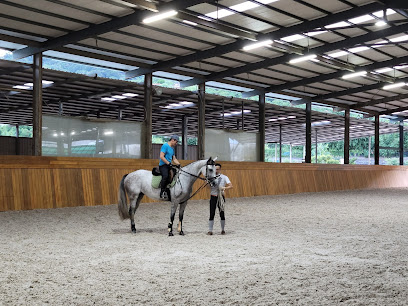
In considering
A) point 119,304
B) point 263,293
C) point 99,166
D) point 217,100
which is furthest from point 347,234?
point 217,100

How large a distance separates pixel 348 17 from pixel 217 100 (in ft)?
29.4

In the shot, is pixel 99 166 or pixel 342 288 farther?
pixel 99 166

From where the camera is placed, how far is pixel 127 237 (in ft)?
29.8

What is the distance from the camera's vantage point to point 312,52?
1711 cm

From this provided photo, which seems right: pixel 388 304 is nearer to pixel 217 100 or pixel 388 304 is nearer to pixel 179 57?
Answer: pixel 179 57

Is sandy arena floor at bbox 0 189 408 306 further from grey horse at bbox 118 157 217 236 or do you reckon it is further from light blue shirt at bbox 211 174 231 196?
light blue shirt at bbox 211 174 231 196

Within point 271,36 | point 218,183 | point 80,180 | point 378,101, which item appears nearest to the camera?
point 218,183

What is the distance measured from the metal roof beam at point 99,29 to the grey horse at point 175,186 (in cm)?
441

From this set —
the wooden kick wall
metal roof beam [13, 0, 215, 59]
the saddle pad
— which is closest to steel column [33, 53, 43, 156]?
metal roof beam [13, 0, 215, 59]

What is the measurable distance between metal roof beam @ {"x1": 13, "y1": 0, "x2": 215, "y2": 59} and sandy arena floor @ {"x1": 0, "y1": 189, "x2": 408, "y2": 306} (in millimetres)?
4857

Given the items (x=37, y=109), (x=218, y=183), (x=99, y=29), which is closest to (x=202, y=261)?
(x=218, y=183)

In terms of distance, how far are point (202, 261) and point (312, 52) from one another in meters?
11.8

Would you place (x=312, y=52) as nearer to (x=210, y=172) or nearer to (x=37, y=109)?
(x=37, y=109)

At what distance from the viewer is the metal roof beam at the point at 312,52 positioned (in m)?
15.0
